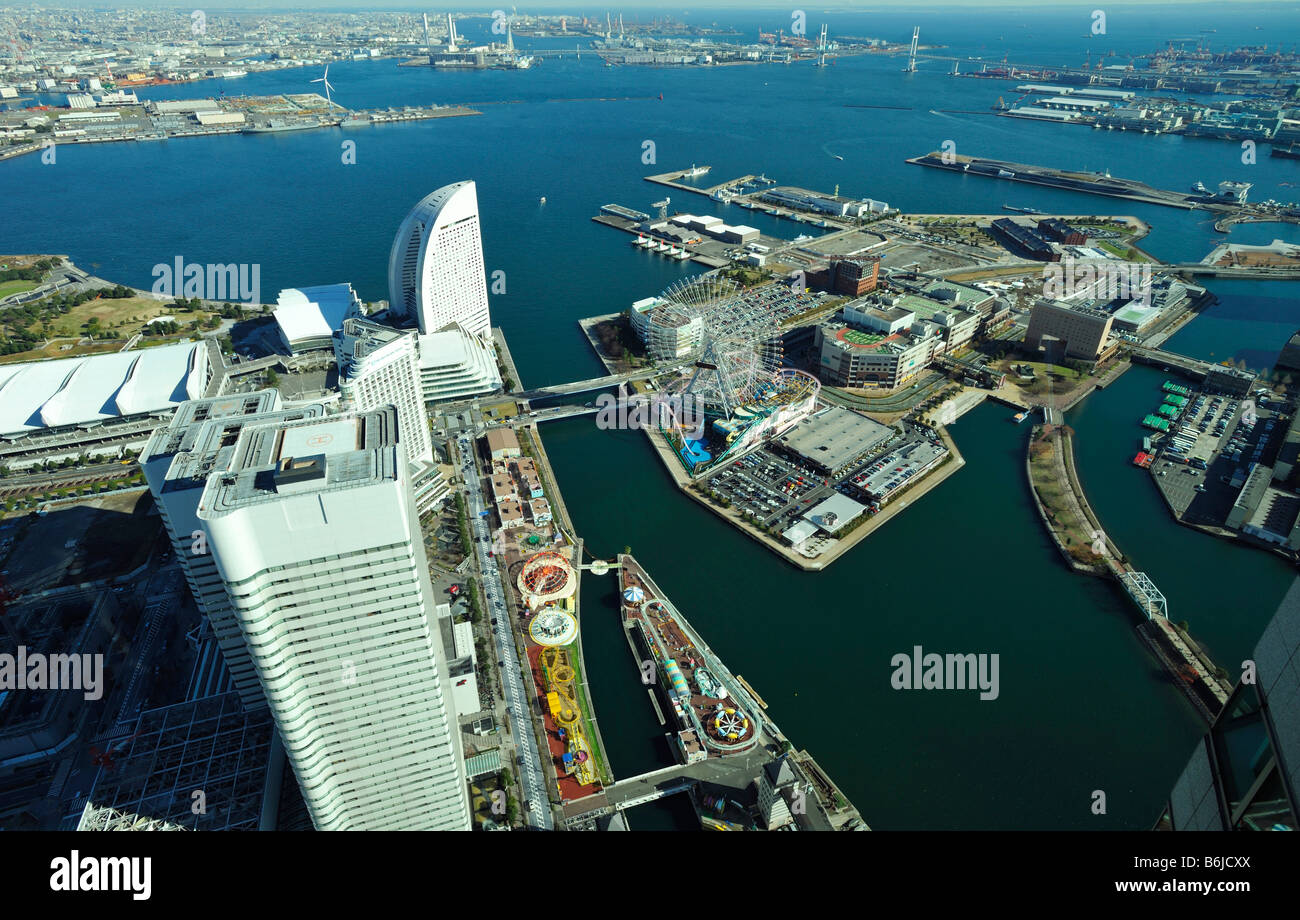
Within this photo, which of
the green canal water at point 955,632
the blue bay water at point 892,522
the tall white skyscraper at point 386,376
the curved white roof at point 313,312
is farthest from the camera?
the curved white roof at point 313,312

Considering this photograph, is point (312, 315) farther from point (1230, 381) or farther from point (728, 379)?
point (1230, 381)

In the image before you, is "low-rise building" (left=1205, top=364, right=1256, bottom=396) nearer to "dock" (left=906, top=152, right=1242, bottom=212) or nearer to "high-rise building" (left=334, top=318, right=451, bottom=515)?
"dock" (left=906, top=152, right=1242, bottom=212)

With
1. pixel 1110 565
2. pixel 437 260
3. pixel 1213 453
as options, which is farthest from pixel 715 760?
pixel 1213 453

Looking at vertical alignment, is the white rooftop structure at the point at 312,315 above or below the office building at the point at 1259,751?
below

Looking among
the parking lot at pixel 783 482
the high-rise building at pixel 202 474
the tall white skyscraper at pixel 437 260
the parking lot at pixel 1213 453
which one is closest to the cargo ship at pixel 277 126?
the tall white skyscraper at pixel 437 260

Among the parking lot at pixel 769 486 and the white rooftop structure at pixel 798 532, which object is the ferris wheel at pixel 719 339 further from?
the white rooftop structure at pixel 798 532

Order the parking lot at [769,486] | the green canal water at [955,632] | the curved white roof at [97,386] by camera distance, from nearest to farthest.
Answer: the green canal water at [955,632] < the parking lot at [769,486] < the curved white roof at [97,386]

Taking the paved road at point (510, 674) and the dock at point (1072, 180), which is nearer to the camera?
the paved road at point (510, 674)

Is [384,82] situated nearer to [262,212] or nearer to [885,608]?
[262,212]
